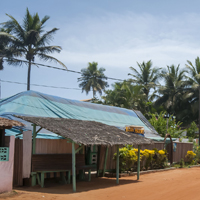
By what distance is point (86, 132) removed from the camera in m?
12.0

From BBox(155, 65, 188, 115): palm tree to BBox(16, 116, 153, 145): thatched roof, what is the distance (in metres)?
31.5

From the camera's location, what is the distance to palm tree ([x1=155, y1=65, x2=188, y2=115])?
44.1 metres

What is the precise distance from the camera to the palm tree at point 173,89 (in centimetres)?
4406

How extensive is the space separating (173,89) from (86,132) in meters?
34.5

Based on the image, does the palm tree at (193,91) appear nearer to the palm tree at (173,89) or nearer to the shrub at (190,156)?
the palm tree at (173,89)

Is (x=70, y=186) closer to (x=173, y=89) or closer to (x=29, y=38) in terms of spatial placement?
(x=29, y=38)

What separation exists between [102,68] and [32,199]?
A: 4533 centimetres

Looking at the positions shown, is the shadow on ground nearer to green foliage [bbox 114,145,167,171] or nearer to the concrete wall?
the concrete wall

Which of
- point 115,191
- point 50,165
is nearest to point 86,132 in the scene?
point 50,165

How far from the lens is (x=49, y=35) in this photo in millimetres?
32438

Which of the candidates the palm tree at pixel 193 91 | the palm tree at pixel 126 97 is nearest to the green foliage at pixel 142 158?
A: the palm tree at pixel 126 97

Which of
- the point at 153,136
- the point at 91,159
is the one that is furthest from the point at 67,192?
the point at 153,136

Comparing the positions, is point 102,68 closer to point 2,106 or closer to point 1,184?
point 2,106

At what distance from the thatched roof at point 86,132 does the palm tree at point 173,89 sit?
31525mm
